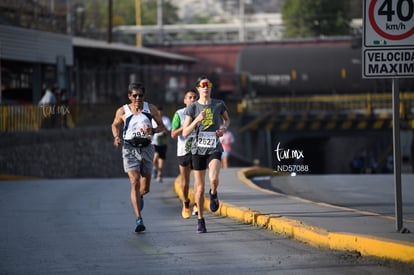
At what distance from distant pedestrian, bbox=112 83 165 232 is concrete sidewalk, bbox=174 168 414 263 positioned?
5.32 ft

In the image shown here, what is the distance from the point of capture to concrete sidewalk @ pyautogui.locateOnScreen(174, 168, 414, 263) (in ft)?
32.7

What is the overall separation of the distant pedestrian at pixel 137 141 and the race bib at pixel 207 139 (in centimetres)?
60

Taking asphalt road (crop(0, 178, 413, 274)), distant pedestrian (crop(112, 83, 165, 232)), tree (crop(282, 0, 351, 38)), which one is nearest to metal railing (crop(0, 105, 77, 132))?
asphalt road (crop(0, 178, 413, 274))

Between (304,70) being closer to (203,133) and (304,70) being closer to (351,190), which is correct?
(351,190)

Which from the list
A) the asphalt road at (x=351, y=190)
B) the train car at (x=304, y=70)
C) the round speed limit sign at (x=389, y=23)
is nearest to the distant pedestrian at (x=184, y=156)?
the asphalt road at (x=351, y=190)

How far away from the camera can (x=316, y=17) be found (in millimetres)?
66875

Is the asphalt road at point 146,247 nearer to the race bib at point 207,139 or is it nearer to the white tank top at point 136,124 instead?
the race bib at point 207,139

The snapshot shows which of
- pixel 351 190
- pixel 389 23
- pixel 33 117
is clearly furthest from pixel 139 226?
pixel 33 117

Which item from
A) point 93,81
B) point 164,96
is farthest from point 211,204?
point 164,96

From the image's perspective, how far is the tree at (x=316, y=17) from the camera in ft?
202

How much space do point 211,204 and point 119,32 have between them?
197 ft

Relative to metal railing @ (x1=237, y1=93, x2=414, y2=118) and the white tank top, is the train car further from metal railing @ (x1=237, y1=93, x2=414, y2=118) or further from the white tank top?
the white tank top

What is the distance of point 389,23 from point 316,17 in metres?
57.0

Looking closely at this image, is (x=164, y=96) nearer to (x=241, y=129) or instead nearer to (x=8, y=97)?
(x=241, y=129)
